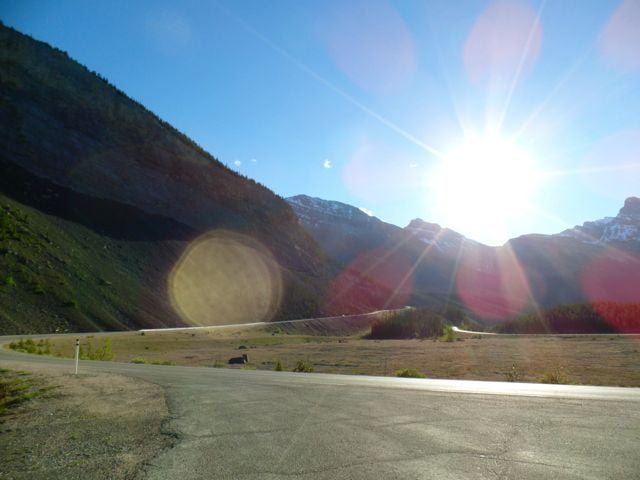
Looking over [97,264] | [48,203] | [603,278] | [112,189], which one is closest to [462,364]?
[97,264]

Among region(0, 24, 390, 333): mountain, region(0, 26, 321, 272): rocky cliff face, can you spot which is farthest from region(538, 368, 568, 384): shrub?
region(0, 26, 321, 272): rocky cliff face

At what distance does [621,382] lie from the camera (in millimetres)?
16734

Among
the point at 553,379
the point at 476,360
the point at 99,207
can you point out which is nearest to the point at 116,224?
the point at 99,207

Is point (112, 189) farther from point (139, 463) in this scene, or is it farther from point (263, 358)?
point (139, 463)

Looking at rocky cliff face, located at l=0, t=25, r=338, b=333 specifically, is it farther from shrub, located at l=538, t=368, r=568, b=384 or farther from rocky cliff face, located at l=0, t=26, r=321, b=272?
shrub, located at l=538, t=368, r=568, b=384

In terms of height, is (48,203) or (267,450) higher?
(48,203)

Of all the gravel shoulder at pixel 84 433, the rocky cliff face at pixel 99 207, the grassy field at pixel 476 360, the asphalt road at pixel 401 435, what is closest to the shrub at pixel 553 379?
the grassy field at pixel 476 360

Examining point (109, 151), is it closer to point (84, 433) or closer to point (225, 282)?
point (225, 282)

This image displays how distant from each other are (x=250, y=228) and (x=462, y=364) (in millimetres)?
71531


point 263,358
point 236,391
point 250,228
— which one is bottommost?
point 263,358

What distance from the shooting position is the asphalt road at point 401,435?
18.3 feet

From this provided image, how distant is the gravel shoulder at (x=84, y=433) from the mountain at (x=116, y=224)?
37825 mm

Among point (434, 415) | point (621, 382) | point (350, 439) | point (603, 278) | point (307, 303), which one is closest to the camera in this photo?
point (350, 439)

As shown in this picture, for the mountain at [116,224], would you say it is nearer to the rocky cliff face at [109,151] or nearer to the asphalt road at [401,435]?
the rocky cliff face at [109,151]
